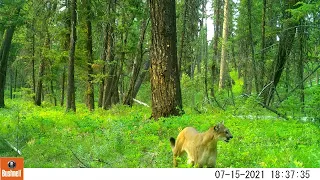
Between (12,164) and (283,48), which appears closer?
(12,164)

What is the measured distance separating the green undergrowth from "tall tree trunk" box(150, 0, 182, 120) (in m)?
0.63

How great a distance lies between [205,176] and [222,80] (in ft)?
58.1

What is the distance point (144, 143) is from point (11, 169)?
151 inches

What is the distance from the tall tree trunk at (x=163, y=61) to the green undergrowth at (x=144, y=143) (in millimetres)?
626

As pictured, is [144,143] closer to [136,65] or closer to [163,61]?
[163,61]

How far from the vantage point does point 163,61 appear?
10.6 meters

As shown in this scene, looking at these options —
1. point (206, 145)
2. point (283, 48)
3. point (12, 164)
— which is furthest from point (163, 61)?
point (12, 164)

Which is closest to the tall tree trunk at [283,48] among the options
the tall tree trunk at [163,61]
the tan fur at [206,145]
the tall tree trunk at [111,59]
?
the tall tree trunk at [163,61]

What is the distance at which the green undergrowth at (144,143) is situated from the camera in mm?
6379

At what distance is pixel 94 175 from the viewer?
4695 mm

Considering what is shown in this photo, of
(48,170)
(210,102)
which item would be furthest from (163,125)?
(210,102)

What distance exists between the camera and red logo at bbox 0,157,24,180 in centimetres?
459

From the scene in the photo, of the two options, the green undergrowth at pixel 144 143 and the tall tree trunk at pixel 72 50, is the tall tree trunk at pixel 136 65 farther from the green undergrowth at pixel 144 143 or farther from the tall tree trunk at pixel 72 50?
the green undergrowth at pixel 144 143

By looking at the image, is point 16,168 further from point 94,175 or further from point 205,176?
point 205,176
